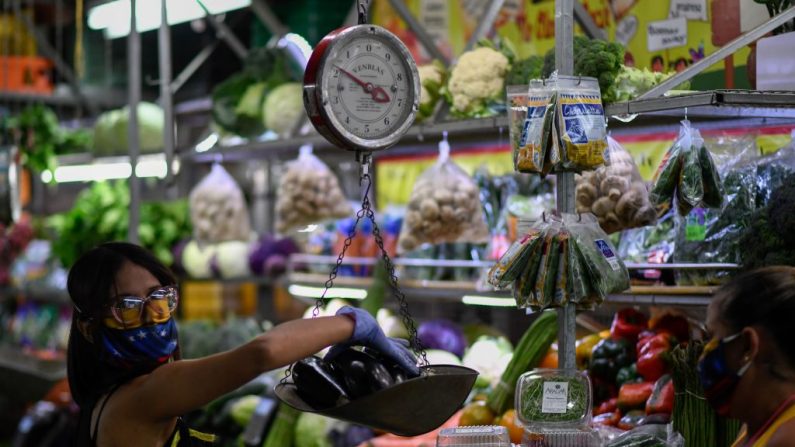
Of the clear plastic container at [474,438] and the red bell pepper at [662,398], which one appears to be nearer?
the clear plastic container at [474,438]

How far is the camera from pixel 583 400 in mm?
3084

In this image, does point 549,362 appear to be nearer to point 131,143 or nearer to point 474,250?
point 474,250

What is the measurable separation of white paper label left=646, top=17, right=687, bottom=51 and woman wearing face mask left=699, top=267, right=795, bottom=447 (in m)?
2.12

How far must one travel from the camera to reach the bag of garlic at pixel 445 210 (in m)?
4.48

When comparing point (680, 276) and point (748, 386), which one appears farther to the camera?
point (680, 276)

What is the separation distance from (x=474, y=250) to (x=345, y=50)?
207cm

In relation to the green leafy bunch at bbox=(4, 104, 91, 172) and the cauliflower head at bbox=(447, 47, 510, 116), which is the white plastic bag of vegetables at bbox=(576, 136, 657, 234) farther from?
the green leafy bunch at bbox=(4, 104, 91, 172)

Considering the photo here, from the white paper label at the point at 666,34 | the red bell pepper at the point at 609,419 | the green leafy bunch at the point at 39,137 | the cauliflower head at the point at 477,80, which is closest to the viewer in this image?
the red bell pepper at the point at 609,419

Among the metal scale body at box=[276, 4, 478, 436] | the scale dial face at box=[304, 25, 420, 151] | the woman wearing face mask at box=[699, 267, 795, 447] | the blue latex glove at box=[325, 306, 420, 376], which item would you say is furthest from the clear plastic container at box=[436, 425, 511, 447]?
the scale dial face at box=[304, 25, 420, 151]

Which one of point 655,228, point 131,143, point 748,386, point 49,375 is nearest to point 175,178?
point 131,143

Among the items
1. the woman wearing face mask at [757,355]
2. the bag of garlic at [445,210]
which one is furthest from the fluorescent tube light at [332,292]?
the woman wearing face mask at [757,355]

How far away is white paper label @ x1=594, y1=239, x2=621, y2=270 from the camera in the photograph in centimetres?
310

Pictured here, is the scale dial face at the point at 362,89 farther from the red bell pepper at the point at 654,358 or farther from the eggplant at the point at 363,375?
the red bell pepper at the point at 654,358

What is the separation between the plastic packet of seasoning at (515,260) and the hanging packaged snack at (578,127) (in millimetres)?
211
